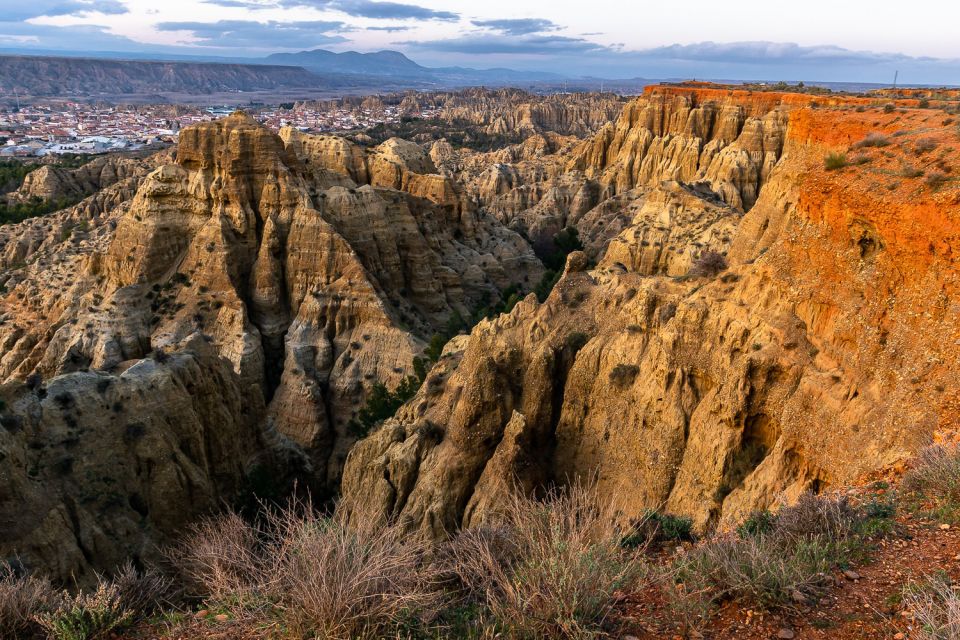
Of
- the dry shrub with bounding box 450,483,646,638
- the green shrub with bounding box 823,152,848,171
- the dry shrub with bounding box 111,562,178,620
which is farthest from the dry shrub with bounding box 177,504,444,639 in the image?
the green shrub with bounding box 823,152,848,171

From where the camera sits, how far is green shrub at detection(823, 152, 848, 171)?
44.3ft

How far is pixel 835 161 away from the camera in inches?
534

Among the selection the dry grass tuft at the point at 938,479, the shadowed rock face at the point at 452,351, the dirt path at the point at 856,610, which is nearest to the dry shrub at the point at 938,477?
the dry grass tuft at the point at 938,479

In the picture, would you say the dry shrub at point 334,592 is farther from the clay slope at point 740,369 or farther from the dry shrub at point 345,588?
the clay slope at point 740,369

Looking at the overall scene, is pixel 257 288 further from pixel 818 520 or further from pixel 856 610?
pixel 856 610

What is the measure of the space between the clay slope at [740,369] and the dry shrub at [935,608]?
4.38 m


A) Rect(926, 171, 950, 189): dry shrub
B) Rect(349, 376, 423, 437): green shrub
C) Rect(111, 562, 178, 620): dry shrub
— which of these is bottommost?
Rect(349, 376, 423, 437): green shrub

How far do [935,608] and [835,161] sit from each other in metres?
10.6

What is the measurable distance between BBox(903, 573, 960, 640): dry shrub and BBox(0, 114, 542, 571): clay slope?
22174 mm

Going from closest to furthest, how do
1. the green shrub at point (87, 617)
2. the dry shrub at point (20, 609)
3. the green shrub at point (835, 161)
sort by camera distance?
the green shrub at point (87, 617) → the dry shrub at point (20, 609) → the green shrub at point (835, 161)

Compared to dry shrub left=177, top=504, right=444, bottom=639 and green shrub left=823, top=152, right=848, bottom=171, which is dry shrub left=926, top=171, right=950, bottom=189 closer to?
green shrub left=823, top=152, right=848, bottom=171

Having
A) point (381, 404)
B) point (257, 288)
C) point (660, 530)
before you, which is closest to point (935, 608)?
point (660, 530)

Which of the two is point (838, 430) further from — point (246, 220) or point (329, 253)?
point (246, 220)

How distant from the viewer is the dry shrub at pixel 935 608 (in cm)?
515
